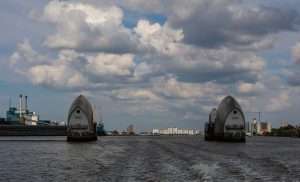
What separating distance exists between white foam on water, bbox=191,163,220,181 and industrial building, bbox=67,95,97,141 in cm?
8683

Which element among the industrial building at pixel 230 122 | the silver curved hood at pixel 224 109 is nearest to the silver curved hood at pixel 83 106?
the industrial building at pixel 230 122

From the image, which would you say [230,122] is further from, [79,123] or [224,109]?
[79,123]

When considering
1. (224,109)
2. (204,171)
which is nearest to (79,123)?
(224,109)

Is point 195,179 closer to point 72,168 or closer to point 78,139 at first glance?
point 72,168

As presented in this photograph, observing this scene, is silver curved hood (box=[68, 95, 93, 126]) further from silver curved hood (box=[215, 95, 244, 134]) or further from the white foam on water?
the white foam on water

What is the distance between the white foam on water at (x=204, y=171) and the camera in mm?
46375

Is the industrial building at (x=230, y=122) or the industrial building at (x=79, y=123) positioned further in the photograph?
the industrial building at (x=230, y=122)

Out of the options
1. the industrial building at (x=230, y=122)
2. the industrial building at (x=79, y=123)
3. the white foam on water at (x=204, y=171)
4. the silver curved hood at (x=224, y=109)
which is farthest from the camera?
the silver curved hood at (x=224, y=109)

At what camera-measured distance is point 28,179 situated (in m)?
47.2

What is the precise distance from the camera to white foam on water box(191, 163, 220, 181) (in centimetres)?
4638

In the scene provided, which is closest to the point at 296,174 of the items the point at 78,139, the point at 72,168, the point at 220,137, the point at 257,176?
the point at 257,176

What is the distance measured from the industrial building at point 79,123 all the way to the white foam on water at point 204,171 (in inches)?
3419

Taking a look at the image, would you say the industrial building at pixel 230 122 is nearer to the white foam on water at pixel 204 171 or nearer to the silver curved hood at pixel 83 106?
the silver curved hood at pixel 83 106

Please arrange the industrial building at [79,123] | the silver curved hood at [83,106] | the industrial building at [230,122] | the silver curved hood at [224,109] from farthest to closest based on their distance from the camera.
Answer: the silver curved hood at [224,109]
the industrial building at [230,122]
the silver curved hood at [83,106]
the industrial building at [79,123]
